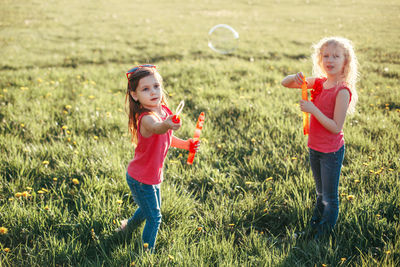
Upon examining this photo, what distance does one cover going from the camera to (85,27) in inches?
525

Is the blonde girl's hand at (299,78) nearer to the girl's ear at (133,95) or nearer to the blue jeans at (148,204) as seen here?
the girl's ear at (133,95)

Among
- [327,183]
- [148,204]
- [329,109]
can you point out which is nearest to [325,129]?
[329,109]

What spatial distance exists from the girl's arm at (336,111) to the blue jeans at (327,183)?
0.25 m

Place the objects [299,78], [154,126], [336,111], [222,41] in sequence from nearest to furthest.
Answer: [154,126] < [336,111] < [299,78] < [222,41]

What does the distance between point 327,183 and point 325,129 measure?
417 millimetres

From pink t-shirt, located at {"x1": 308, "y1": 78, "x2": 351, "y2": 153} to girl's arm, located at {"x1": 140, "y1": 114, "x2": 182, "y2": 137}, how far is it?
1.18 meters

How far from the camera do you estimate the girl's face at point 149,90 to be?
2.13 metres

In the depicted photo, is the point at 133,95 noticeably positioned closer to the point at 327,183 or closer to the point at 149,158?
the point at 149,158

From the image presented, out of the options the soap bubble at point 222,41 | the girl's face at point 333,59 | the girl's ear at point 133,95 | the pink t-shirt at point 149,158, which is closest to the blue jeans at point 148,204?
the pink t-shirt at point 149,158

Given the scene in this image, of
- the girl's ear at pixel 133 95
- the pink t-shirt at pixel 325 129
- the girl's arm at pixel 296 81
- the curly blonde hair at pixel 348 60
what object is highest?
the curly blonde hair at pixel 348 60

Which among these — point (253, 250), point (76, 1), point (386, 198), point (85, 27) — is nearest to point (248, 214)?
point (253, 250)

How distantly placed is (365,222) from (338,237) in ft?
0.89

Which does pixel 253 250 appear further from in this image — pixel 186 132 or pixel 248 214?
pixel 186 132

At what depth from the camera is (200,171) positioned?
131 inches
